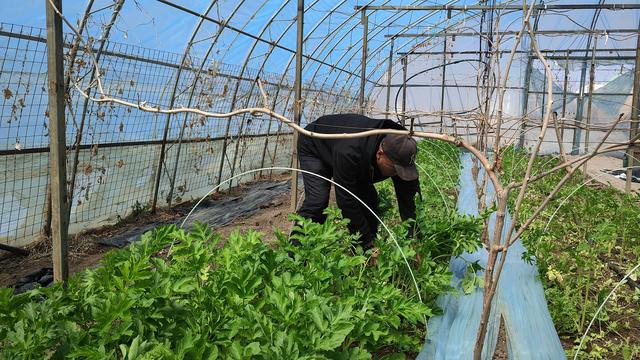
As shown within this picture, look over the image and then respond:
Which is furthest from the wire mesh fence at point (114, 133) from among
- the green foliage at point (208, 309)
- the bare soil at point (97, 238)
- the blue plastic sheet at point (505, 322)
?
the blue plastic sheet at point (505, 322)

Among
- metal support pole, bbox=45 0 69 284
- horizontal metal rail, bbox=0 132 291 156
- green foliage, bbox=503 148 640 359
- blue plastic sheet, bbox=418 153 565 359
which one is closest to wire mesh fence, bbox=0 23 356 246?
horizontal metal rail, bbox=0 132 291 156

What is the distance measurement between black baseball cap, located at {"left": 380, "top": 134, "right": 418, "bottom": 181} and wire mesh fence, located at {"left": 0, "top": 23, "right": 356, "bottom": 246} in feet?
3.34

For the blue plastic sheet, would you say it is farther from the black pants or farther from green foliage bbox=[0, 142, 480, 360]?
the black pants

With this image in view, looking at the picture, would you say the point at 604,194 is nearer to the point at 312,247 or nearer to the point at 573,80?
the point at 312,247

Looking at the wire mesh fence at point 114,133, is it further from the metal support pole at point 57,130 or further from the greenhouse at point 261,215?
the metal support pole at point 57,130

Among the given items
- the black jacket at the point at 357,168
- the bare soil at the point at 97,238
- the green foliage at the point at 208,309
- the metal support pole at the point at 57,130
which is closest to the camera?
the green foliage at the point at 208,309

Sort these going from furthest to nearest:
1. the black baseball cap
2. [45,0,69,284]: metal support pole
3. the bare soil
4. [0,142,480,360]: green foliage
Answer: the bare soil < the black baseball cap < [45,0,69,284]: metal support pole < [0,142,480,360]: green foliage

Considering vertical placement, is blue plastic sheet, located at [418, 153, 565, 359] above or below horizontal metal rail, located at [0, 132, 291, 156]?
below

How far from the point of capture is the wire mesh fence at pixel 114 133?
16.1 feet

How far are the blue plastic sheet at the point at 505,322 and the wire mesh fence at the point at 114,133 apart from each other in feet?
5.45

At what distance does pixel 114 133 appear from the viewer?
251 inches

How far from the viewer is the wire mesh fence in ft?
16.1

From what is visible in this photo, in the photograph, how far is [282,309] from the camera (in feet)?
6.48

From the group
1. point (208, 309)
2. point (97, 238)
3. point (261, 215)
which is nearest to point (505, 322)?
point (208, 309)
